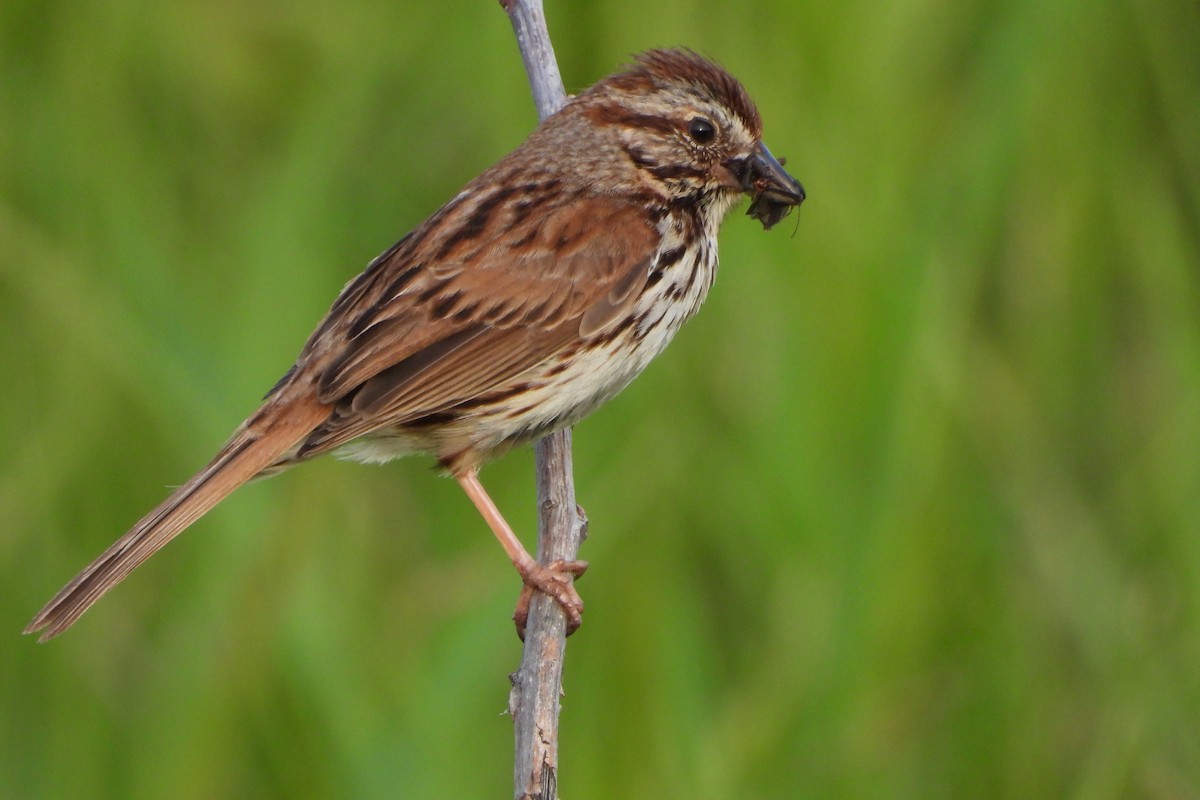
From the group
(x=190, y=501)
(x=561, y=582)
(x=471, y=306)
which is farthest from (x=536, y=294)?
(x=190, y=501)

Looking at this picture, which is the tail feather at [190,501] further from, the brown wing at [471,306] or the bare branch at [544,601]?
the bare branch at [544,601]

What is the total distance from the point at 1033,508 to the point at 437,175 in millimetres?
2132

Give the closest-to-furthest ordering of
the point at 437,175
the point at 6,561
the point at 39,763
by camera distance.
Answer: the point at 39,763 → the point at 6,561 → the point at 437,175

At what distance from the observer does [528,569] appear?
4.30 meters

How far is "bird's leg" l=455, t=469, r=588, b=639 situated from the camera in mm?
4270

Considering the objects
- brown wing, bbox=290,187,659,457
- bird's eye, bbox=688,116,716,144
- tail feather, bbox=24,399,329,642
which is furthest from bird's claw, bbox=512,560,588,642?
bird's eye, bbox=688,116,716,144

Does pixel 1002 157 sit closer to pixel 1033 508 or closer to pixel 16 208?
pixel 1033 508

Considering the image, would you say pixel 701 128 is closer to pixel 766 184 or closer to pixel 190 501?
pixel 766 184

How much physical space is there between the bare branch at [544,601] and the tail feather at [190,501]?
23.5 inches

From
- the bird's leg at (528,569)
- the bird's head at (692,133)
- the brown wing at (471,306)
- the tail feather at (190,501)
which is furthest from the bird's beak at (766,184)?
the tail feather at (190,501)

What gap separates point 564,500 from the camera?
4336mm

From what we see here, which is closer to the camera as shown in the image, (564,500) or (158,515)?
(158,515)

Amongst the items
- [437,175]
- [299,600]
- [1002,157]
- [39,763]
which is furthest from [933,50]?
[39,763]

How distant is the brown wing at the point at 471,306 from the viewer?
4.25 meters
